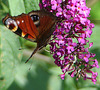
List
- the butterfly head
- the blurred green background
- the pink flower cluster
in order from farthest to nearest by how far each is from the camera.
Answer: the blurred green background, the pink flower cluster, the butterfly head

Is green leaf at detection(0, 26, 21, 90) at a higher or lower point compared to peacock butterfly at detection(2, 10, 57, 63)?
lower

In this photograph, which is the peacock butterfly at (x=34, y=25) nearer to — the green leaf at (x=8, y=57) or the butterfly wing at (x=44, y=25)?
the butterfly wing at (x=44, y=25)

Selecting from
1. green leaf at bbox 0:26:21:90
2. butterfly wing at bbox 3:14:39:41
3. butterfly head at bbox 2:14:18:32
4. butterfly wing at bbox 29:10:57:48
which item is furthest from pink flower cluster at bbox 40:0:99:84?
green leaf at bbox 0:26:21:90

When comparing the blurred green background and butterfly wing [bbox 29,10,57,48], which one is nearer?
butterfly wing [bbox 29,10,57,48]

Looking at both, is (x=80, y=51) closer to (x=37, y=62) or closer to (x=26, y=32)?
(x=26, y=32)

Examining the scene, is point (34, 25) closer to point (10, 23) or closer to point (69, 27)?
point (10, 23)

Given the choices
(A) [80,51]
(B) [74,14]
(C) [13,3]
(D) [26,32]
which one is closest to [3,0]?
(C) [13,3]

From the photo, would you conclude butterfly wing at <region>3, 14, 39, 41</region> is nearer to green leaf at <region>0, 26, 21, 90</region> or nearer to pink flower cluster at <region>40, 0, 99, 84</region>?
pink flower cluster at <region>40, 0, 99, 84</region>
